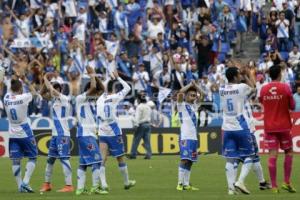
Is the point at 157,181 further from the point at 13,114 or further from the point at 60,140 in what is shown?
the point at 13,114

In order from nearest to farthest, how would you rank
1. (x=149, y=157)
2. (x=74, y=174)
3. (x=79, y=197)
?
(x=79, y=197)
(x=74, y=174)
(x=149, y=157)

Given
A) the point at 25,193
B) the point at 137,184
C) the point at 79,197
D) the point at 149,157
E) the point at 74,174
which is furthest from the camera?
the point at 149,157

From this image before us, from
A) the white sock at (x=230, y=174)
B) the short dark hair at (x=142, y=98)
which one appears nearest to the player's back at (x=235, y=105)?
the white sock at (x=230, y=174)

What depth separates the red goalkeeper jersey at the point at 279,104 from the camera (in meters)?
22.3

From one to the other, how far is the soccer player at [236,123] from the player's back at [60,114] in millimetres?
3878

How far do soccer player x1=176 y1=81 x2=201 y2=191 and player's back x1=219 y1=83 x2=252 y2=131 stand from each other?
5.39 ft

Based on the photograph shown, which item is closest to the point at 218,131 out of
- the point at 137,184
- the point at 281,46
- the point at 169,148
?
the point at 169,148

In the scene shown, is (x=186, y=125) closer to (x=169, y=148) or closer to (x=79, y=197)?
(x=79, y=197)

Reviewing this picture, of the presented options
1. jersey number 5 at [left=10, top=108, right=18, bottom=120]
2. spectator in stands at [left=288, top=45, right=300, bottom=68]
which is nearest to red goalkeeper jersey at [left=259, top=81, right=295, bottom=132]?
jersey number 5 at [left=10, top=108, right=18, bottom=120]

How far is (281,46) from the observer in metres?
41.8

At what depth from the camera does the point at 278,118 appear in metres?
22.3

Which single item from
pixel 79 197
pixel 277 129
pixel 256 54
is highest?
pixel 256 54

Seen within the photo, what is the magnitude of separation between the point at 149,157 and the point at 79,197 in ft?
43.4

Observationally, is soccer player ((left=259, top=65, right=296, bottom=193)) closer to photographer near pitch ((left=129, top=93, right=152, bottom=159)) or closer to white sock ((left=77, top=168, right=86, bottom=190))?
white sock ((left=77, top=168, right=86, bottom=190))
